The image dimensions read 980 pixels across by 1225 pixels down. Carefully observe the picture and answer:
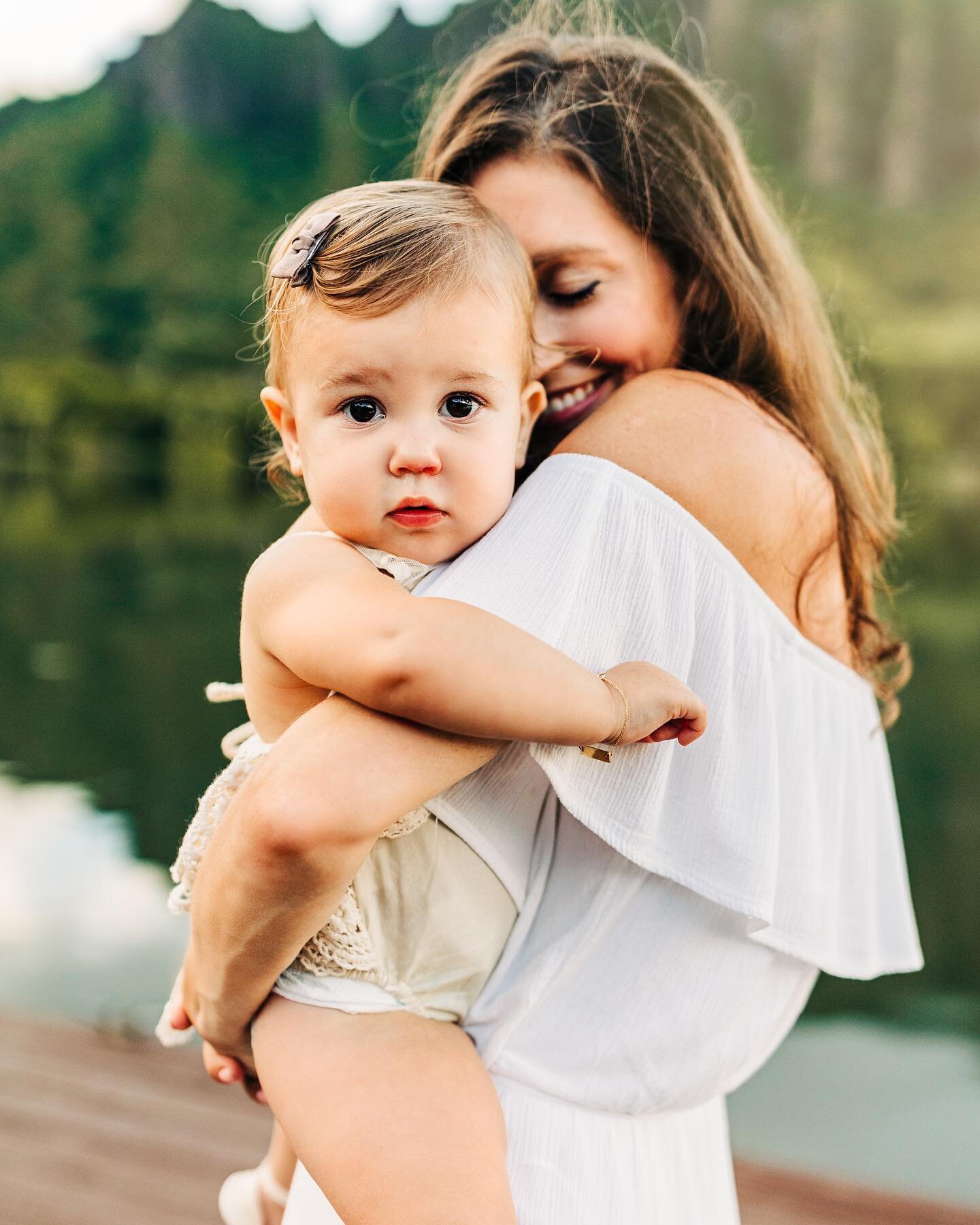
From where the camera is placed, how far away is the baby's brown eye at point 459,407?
1.06 m

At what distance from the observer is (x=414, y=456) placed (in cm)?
102

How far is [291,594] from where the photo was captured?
102cm

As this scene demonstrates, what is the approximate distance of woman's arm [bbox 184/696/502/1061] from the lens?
35.2 inches

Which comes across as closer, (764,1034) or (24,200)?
(764,1034)

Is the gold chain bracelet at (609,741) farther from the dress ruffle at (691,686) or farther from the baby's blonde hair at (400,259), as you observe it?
the baby's blonde hair at (400,259)

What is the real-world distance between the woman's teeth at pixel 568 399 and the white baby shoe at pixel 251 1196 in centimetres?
88

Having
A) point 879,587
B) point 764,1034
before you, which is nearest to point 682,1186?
point 764,1034

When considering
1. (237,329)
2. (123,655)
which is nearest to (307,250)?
(123,655)

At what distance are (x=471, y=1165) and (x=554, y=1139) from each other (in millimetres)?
→ 125

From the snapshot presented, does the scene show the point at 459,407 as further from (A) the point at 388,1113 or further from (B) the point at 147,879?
(B) the point at 147,879

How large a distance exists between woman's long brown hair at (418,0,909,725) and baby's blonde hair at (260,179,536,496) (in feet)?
0.81

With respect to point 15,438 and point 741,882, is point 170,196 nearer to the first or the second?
point 15,438

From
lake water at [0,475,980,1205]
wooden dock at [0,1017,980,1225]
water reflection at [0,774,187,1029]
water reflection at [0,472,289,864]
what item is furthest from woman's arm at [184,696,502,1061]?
water reflection at [0,472,289,864]

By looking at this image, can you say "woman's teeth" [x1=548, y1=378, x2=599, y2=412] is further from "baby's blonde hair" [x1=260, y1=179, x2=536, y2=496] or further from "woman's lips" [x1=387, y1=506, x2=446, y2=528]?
"woman's lips" [x1=387, y1=506, x2=446, y2=528]
